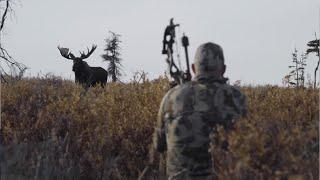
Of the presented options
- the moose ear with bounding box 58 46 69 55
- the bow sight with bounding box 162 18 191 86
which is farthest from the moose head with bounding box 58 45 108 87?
the bow sight with bounding box 162 18 191 86

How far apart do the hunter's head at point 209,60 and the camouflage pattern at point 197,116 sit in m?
0.03

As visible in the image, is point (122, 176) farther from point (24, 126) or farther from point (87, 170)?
point (24, 126)

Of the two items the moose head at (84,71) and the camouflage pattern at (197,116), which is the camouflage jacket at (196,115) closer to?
the camouflage pattern at (197,116)

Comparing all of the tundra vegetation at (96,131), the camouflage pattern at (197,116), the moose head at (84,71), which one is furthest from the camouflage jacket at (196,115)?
the moose head at (84,71)

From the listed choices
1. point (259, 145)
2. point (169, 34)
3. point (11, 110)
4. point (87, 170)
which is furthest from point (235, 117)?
point (11, 110)

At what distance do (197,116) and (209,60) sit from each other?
535mm

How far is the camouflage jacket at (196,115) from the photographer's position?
525 centimetres

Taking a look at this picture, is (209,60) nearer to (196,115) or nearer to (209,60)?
(209,60)

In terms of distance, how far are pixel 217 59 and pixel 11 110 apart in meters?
5.03

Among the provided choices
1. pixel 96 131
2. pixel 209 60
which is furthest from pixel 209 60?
pixel 96 131

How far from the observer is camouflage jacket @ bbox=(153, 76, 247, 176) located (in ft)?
17.2

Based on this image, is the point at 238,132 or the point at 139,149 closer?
the point at 238,132

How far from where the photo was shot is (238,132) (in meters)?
4.48

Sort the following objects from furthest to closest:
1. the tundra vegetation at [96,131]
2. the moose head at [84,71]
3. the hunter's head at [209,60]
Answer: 1. the moose head at [84,71]
2. the tundra vegetation at [96,131]
3. the hunter's head at [209,60]
